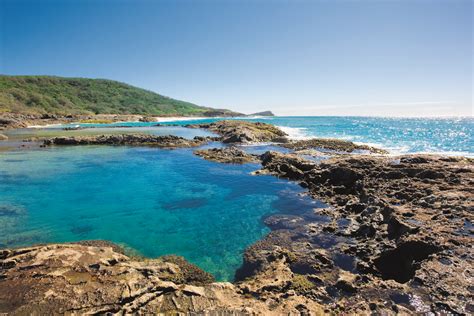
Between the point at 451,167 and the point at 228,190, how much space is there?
21.5 metres

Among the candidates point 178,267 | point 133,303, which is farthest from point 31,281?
point 178,267

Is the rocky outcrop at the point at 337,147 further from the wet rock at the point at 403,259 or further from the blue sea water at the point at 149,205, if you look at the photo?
the wet rock at the point at 403,259

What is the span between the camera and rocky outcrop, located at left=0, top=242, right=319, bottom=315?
8492mm

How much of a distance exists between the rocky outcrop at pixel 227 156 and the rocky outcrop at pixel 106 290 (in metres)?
28.5

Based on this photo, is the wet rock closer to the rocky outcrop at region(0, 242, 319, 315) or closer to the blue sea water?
the rocky outcrop at region(0, 242, 319, 315)

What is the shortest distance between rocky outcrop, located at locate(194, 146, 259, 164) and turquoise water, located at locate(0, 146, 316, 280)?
10.2 feet

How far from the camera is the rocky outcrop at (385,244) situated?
931cm

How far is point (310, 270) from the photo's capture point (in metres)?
12.0

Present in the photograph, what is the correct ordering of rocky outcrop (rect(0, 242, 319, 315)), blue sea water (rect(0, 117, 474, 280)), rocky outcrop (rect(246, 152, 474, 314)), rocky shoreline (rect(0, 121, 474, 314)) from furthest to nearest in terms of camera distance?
blue sea water (rect(0, 117, 474, 280))
rocky outcrop (rect(246, 152, 474, 314))
rocky shoreline (rect(0, 121, 474, 314))
rocky outcrop (rect(0, 242, 319, 315))

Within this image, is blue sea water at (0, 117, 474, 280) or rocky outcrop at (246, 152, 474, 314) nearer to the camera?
rocky outcrop at (246, 152, 474, 314)

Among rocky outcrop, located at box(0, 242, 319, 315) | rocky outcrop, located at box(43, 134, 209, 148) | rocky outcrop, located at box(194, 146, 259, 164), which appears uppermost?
rocky outcrop, located at box(43, 134, 209, 148)

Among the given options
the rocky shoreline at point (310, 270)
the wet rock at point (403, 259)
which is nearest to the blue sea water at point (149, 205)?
the rocky shoreline at point (310, 270)

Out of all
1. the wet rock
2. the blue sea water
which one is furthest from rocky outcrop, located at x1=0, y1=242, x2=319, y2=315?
the wet rock

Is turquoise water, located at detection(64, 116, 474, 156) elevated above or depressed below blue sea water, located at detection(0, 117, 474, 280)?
above
